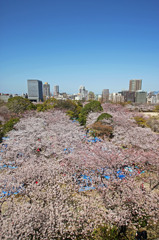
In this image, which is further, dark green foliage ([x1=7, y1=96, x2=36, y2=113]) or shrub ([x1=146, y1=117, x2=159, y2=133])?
dark green foliage ([x1=7, y1=96, x2=36, y2=113])

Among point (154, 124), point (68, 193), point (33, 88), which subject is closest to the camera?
point (68, 193)

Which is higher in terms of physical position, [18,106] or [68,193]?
[18,106]

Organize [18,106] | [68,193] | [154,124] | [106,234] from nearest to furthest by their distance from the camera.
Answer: [106,234]
[68,193]
[154,124]
[18,106]

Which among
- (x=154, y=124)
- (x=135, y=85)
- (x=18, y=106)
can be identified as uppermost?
(x=135, y=85)

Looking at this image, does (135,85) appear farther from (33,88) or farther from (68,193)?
(68,193)

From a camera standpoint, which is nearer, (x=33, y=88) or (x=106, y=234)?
(x=106, y=234)

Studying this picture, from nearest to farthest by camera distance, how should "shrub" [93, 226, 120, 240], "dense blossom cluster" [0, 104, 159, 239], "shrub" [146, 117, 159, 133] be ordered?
1. "dense blossom cluster" [0, 104, 159, 239]
2. "shrub" [93, 226, 120, 240]
3. "shrub" [146, 117, 159, 133]

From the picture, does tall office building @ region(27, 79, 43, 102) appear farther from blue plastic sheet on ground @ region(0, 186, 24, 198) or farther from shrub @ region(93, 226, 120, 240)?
shrub @ region(93, 226, 120, 240)

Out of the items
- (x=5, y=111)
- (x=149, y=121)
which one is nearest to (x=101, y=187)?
(x=149, y=121)

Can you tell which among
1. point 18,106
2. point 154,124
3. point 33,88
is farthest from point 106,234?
point 33,88

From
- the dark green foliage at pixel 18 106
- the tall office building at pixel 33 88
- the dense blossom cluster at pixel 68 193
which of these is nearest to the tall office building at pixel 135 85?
the tall office building at pixel 33 88

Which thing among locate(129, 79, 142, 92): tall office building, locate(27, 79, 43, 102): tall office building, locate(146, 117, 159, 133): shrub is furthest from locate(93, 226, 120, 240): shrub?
locate(129, 79, 142, 92): tall office building

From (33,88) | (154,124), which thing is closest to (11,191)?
(154,124)
